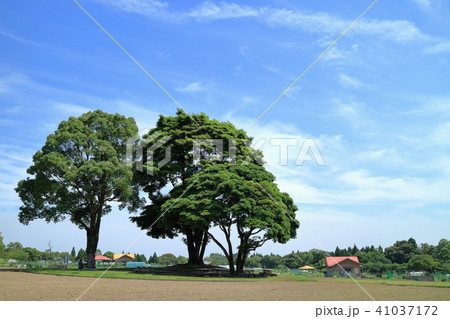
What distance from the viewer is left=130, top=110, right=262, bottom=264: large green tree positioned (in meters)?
34.0

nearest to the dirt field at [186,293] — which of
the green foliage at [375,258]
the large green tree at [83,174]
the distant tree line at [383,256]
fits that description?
the large green tree at [83,174]

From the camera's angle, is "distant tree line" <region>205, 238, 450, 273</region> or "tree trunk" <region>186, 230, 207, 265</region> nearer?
"tree trunk" <region>186, 230, 207, 265</region>

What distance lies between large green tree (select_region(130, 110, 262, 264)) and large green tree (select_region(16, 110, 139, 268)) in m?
1.90

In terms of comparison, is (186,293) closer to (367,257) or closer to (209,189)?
(209,189)

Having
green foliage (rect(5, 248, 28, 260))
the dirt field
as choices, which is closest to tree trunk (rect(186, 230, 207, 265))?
the dirt field

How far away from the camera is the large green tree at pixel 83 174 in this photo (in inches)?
1224

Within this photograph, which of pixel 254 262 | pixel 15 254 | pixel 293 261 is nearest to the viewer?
pixel 15 254

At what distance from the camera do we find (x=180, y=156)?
35.9 m

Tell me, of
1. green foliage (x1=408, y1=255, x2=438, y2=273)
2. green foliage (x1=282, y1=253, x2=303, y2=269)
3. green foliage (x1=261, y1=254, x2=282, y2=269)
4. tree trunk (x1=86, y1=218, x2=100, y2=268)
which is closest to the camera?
tree trunk (x1=86, y1=218, x2=100, y2=268)

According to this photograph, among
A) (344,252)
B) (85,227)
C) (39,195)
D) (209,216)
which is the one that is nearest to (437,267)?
(344,252)

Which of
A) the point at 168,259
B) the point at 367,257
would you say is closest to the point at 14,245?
the point at 168,259

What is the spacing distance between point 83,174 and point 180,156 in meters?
9.06

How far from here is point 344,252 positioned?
105250mm

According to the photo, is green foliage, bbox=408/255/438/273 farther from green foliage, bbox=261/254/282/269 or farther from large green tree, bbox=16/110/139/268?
large green tree, bbox=16/110/139/268
